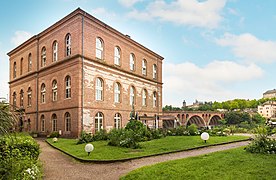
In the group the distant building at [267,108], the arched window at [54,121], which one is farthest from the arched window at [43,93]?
the distant building at [267,108]

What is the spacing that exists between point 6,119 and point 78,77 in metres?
17.1

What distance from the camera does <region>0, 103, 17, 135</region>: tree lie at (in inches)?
223

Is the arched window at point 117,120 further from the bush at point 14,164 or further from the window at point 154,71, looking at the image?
the bush at point 14,164

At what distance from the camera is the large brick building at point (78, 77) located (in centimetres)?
2300

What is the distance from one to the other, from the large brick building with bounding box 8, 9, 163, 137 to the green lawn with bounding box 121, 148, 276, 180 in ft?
50.9

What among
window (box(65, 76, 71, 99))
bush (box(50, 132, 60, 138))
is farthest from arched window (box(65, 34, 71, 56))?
bush (box(50, 132, 60, 138))

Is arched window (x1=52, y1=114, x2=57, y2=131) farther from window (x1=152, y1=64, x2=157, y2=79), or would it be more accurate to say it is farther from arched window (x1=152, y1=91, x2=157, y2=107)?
window (x1=152, y1=64, x2=157, y2=79)

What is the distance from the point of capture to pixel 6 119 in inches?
225

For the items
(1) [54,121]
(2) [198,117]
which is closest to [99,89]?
(1) [54,121]

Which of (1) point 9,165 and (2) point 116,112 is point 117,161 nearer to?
(1) point 9,165

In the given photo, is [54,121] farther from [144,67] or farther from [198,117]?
[198,117]

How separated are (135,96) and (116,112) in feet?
18.2

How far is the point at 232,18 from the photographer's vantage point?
12.5 meters

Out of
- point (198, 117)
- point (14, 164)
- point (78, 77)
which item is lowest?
point (198, 117)
